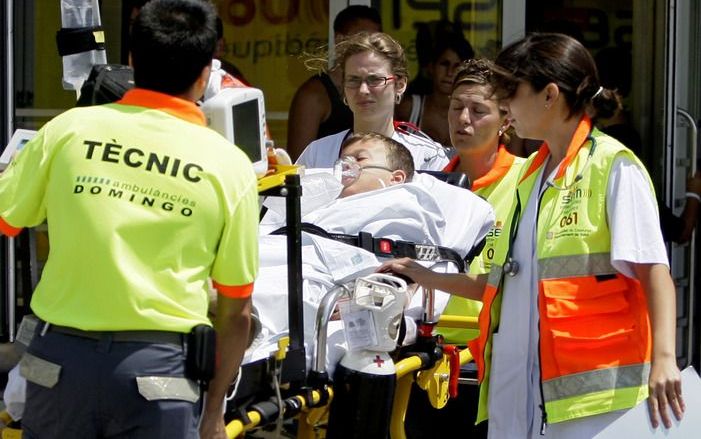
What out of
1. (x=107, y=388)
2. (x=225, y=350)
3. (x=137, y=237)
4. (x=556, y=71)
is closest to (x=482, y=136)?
(x=556, y=71)

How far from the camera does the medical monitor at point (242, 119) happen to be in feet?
10.2

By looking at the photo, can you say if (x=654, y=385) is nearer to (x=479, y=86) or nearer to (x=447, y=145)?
(x=479, y=86)

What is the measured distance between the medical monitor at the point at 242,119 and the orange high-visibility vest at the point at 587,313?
2.55ft

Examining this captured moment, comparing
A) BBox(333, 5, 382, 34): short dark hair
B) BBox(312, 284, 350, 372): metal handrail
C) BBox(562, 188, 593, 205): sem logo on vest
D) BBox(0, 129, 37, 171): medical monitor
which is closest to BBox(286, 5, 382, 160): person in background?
BBox(333, 5, 382, 34): short dark hair

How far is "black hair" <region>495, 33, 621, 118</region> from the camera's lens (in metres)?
3.23

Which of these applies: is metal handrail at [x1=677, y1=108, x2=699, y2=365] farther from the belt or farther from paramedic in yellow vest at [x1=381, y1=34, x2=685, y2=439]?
the belt

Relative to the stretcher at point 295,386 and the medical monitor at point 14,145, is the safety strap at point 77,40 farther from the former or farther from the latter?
the stretcher at point 295,386

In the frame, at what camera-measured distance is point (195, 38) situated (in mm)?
2672

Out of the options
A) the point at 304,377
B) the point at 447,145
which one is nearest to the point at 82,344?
the point at 304,377

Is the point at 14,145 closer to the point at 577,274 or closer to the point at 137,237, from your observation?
the point at 137,237

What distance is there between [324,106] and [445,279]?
255 cm

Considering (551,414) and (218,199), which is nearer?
(218,199)

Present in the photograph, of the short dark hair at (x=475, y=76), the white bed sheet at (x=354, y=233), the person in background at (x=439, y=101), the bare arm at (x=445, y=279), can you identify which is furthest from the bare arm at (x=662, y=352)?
the person in background at (x=439, y=101)

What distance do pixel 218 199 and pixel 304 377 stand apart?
952 millimetres
